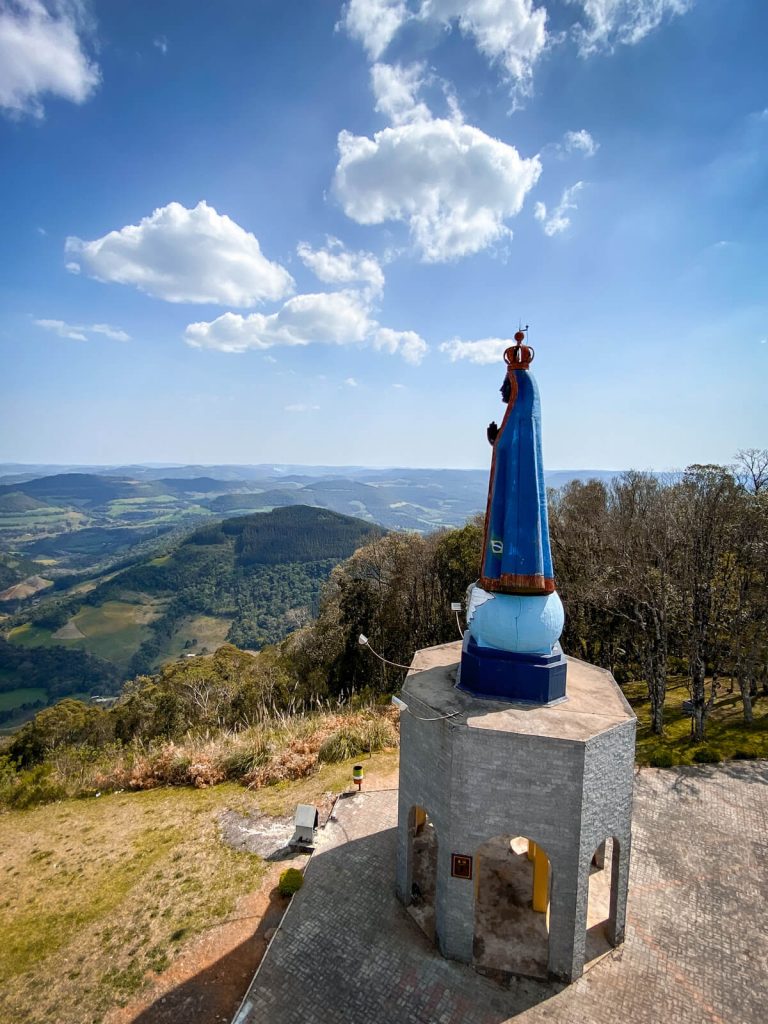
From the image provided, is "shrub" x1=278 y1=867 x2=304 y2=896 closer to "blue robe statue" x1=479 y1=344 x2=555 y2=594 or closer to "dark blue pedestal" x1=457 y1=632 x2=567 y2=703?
"dark blue pedestal" x1=457 y1=632 x2=567 y2=703

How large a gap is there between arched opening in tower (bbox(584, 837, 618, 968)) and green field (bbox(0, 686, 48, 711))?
10933 centimetres

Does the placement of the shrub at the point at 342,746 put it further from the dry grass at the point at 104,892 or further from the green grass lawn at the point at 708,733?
the green grass lawn at the point at 708,733

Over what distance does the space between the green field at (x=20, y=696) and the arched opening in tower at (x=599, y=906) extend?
109 meters

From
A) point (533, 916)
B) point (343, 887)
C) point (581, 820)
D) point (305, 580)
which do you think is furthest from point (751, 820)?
point (305, 580)

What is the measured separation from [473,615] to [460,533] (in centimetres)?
1727

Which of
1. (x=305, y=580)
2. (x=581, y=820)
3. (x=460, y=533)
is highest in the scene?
(x=460, y=533)

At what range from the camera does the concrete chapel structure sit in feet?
29.7

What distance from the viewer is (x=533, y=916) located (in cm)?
1072

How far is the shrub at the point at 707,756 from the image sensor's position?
1683 cm

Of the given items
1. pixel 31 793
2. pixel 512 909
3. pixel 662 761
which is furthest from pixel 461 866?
pixel 31 793

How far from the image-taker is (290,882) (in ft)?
38.1

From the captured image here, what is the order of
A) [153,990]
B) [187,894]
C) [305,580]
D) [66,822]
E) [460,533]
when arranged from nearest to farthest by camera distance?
1. [153,990]
2. [187,894]
3. [66,822]
4. [460,533]
5. [305,580]

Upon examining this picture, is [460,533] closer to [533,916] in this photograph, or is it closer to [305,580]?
[533,916]

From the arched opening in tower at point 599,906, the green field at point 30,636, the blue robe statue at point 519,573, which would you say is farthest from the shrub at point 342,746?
the green field at point 30,636
